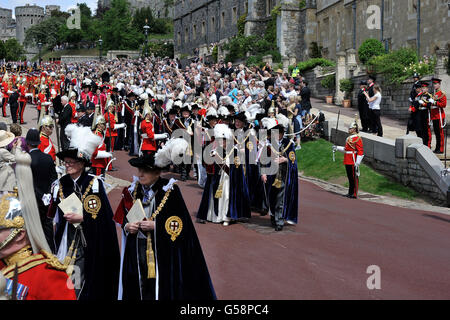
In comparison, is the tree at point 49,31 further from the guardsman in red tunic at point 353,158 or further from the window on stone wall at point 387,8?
the guardsman in red tunic at point 353,158

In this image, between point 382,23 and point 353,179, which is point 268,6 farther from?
point 353,179

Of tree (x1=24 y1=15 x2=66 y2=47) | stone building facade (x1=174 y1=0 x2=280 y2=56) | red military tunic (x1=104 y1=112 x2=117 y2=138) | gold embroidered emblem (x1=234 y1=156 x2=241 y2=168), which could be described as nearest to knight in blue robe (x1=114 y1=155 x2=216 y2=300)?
gold embroidered emblem (x1=234 y1=156 x2=241 y2=168)

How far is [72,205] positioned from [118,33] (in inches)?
4061

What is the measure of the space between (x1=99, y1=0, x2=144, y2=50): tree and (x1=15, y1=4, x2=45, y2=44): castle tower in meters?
51.1

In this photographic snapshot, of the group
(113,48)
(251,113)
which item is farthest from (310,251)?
(113,48)

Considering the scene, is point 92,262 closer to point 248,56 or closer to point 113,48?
point 248,56

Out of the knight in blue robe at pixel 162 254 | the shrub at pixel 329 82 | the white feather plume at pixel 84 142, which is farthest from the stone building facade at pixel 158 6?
the knight in blue robe at pixel 162 254

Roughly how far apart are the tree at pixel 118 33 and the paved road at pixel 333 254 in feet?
313

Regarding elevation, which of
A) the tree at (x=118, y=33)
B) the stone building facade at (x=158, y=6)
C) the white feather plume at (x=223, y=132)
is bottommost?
the white feather plume at (x=223, y=132)

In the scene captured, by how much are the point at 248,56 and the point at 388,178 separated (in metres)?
31.4

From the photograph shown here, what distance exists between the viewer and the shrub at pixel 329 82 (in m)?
31.8

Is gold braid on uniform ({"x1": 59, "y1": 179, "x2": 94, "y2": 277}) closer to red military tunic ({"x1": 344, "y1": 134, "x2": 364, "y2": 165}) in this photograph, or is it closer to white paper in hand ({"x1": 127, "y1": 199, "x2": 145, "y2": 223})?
white paper in hand ({"x1": 127, "y1": 199, "x2": 145, "y2": 223})

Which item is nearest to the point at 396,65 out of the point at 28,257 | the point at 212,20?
the point at 28,257

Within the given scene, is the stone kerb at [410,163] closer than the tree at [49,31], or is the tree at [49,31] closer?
the stone kerb at [410,163]
